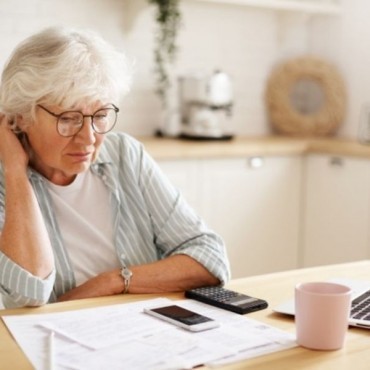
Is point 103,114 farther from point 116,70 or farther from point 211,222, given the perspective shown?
point 211,222

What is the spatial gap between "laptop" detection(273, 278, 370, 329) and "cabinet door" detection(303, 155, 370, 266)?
203 centimetres

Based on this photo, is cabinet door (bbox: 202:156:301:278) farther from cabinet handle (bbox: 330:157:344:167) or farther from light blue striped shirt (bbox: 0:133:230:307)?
light blue striped shirt (bbox: 0:133:230:307)

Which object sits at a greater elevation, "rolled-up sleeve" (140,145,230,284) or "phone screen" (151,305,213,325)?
"rolled-up sleeve" (140,145,230,284)

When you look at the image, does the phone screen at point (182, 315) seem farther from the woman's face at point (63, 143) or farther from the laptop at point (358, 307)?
the woman's face at point (63, 143)

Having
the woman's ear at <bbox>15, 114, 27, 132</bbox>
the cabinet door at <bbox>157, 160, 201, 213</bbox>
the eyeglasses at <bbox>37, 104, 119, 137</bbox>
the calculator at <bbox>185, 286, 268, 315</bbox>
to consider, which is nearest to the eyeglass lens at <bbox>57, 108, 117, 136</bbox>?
the eyeglasses at <bbox>37, 104, 119, 137</bbox>

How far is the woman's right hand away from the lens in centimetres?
184

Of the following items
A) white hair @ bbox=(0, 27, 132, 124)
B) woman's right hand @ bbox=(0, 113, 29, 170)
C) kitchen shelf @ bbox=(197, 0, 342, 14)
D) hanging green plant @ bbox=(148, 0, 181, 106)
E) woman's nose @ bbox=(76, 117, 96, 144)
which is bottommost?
woman's right hand @ bbox=(0, 113, 29, 170)

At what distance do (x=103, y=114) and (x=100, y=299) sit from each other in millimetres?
474

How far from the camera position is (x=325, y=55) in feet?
14.5

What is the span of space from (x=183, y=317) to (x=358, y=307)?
350 millimetres

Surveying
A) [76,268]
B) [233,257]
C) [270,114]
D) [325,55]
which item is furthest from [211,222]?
[76,268]

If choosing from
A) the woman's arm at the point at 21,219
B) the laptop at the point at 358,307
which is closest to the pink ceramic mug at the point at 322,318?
the laptop at the point at 358,307

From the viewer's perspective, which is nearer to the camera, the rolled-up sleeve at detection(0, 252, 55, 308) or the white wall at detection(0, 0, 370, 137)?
the rolled-up sleeve at detection(0, 252, 55, 308)

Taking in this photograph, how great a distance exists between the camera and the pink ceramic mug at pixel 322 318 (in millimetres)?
1281
